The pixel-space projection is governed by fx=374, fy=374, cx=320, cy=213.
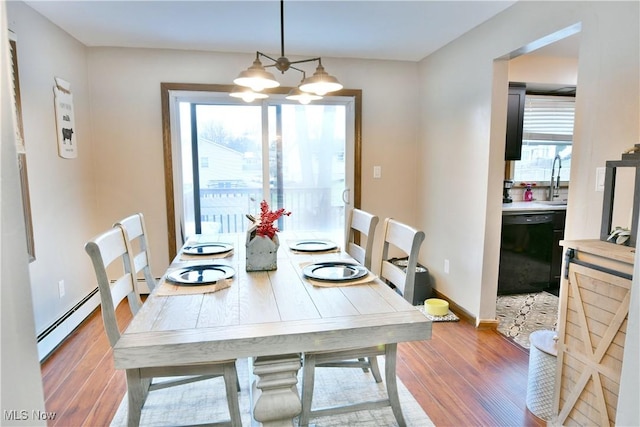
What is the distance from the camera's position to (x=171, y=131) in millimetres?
3385

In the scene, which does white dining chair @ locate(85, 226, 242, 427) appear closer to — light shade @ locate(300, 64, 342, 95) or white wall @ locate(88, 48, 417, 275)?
light shade @ locate(300, 64, 342, 95)

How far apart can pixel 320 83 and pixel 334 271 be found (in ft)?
2.86

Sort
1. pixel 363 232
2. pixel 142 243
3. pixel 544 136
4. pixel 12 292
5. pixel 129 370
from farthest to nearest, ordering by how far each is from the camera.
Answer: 1. pixel 544 136
2. pixel 363 232
3. pixel 142 243
4. pixel 129 370
5. pixel 12 292

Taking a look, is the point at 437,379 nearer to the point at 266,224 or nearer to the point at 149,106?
the point at 266,224

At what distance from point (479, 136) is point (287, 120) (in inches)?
69.7

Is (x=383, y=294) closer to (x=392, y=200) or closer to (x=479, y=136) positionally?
(x=479, y=136)

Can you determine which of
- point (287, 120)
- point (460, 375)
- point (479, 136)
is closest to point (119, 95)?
point (287, 120)

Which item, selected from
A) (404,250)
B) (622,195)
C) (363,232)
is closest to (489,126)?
(622,195)

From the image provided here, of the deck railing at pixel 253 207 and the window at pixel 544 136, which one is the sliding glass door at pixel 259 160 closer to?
the deck railing at pixel 253 207

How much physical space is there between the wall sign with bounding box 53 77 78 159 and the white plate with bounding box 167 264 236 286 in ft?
5.90

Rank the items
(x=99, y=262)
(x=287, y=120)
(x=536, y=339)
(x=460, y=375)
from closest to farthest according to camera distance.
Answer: (x=99, y=262) → (x=536, y=339) → (x=460, y=375) → (x=287, y=120)

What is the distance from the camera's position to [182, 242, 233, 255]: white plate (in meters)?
2.05

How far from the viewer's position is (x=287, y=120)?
3.65 m

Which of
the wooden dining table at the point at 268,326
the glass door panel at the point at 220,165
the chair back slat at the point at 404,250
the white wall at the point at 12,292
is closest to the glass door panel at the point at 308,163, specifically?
the glass door panel at the point at 220,165
